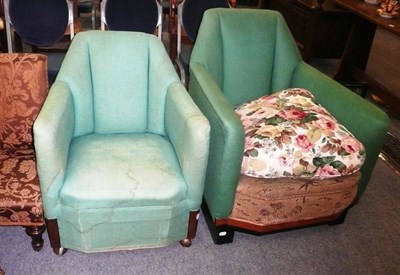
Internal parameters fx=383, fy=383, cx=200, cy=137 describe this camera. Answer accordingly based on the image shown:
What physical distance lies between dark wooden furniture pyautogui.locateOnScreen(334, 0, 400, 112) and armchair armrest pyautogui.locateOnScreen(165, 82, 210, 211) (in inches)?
83.2

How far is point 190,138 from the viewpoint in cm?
140

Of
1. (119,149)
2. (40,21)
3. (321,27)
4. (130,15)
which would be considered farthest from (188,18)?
(321,27)

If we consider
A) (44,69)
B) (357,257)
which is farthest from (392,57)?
(44,69)

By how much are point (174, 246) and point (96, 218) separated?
0.41 m

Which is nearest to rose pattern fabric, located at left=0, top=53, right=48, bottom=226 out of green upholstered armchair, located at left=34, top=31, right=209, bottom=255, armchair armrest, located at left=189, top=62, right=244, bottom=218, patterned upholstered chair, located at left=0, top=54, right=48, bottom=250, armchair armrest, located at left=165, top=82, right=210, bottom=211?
patterned upholstered chair, located at left=0, top=54, right=48, bottom=250

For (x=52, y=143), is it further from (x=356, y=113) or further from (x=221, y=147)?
(x=356, y=113)

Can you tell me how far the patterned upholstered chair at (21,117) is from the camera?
1.47 metres

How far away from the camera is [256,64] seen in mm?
2021

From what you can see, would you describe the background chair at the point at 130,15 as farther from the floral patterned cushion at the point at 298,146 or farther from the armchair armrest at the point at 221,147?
the floral patterned cushion at the point at 298,146

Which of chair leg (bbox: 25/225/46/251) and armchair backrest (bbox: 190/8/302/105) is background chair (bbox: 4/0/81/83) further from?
chair leg (bbox: 25/225/46/251)

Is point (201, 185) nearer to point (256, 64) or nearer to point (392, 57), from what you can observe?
point (256, 64)

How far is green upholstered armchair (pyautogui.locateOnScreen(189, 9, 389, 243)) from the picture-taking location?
150 cm

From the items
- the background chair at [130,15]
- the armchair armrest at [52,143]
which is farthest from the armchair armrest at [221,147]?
the background chair at [130,15]

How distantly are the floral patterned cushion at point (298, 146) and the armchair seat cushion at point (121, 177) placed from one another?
32 cm
